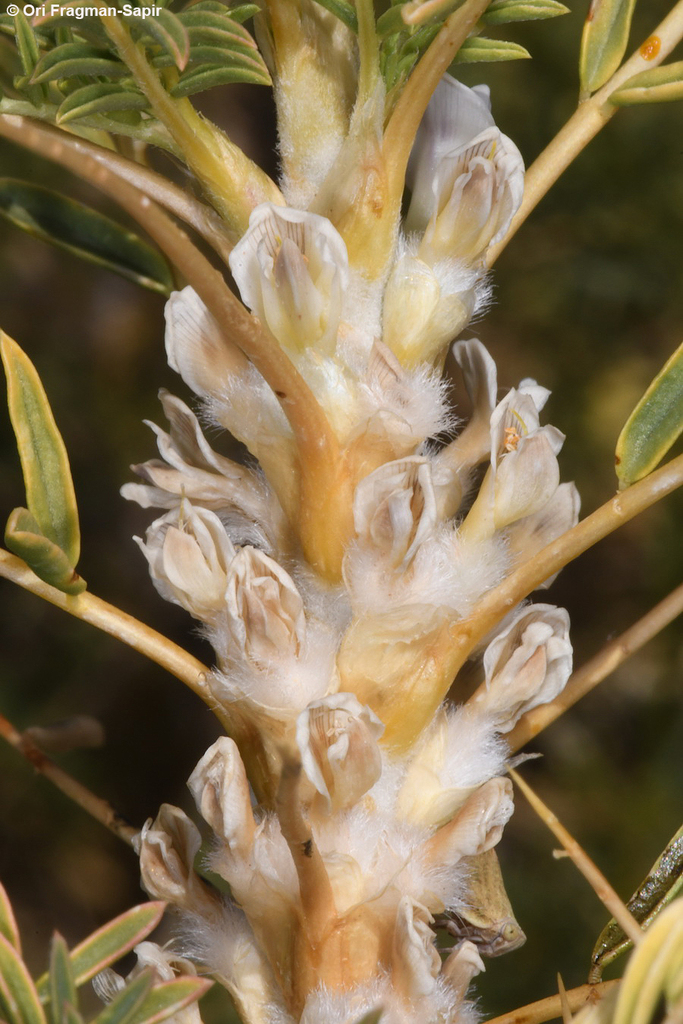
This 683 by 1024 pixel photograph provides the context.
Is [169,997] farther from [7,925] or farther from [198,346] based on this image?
[198,346]

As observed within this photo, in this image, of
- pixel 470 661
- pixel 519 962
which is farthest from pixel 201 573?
pixel 519 962

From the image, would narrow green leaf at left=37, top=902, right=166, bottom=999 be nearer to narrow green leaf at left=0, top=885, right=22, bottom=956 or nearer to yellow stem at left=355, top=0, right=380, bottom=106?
narrow green leaf at left=0, top=885, right=22, bottom=956

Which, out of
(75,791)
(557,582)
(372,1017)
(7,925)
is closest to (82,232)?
(75,791)

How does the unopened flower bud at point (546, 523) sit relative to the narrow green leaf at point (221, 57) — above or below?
below

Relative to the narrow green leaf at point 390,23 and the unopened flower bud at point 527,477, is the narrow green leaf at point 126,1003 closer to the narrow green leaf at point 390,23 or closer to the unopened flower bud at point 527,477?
the unopened flower bud at point 527,477

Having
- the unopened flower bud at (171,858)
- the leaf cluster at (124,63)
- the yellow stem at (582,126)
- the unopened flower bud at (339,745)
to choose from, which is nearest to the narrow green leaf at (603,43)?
the yellow stem at (582,126)

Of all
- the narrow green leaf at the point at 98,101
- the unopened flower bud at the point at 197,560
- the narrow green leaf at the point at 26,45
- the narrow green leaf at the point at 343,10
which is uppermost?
the narrow green leaf at the point at 26,45
